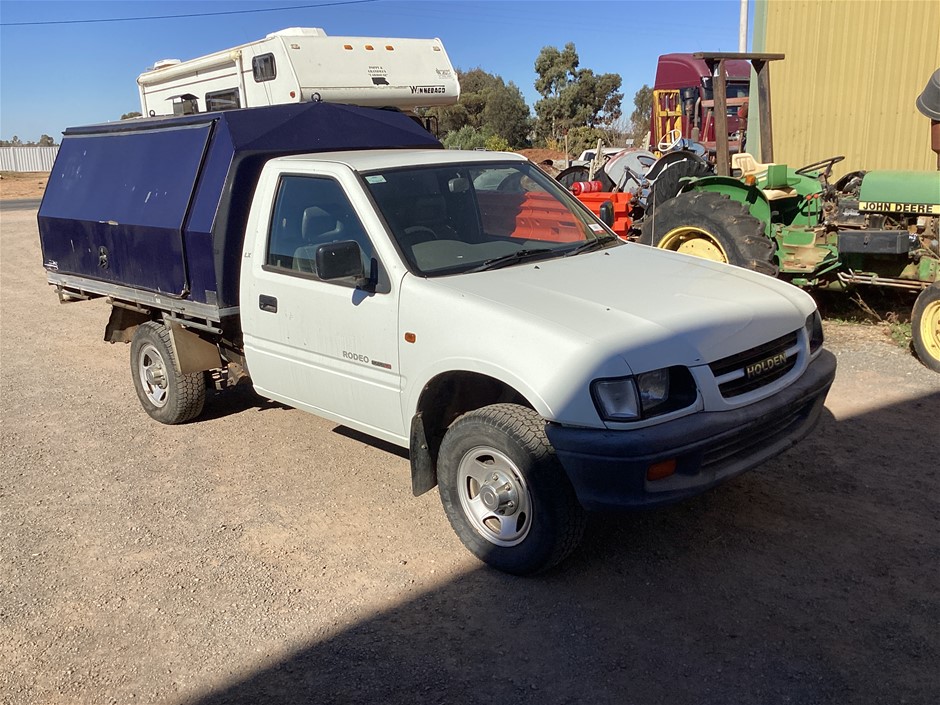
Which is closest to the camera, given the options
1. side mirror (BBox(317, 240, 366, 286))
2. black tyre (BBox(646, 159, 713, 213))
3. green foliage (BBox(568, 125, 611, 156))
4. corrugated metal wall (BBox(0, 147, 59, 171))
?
side mirror (BBox(317, 240, 366, 286))

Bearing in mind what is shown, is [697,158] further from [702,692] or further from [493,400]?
[702,692]

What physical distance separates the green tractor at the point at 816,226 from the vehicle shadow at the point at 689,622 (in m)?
3.01

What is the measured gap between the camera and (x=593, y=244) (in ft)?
17.0

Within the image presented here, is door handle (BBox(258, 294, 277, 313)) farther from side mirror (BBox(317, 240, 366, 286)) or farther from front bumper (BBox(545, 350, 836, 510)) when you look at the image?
front bumper (BBox(545, 350, 836, 510))

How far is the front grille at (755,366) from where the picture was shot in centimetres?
385

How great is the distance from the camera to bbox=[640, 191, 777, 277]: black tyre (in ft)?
24.6

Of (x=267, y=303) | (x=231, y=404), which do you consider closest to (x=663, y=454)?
(x=267, y=303)

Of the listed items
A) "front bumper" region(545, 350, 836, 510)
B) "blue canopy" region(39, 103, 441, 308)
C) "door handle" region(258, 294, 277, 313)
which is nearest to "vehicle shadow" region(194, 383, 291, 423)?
"blue canopy" region(39, 103, 441, 308)

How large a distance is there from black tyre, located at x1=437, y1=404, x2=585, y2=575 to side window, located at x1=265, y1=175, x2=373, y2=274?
1.20 metres

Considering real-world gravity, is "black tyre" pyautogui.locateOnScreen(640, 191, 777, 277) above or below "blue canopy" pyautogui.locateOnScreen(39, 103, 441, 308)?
below

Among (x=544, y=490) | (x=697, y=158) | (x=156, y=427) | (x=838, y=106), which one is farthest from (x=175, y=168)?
(x=838, y=106)

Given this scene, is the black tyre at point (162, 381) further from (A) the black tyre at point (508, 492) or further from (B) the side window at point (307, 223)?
(A) the black tyre at point (508, 492)

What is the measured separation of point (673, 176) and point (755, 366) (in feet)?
18.0

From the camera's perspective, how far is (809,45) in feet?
46.1
